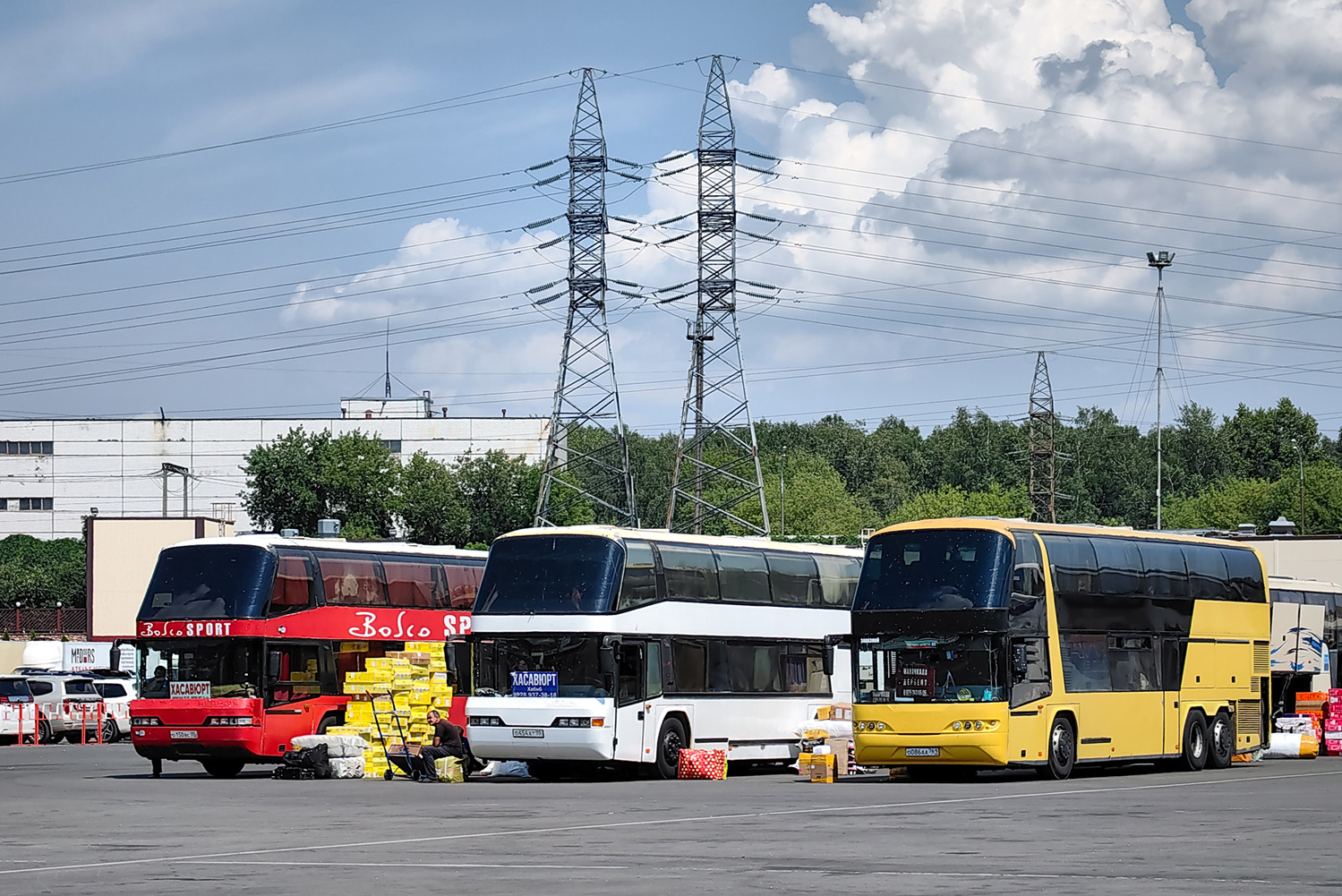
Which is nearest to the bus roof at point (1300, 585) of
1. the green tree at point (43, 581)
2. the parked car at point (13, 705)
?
the parked car at point (13, 705)

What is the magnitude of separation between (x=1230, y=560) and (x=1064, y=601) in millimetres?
5945

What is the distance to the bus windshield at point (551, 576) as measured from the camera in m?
30.8

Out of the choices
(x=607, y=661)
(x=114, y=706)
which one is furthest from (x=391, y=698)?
(x=114, y=706)

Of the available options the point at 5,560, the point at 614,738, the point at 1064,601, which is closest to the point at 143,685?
the point at 614,738

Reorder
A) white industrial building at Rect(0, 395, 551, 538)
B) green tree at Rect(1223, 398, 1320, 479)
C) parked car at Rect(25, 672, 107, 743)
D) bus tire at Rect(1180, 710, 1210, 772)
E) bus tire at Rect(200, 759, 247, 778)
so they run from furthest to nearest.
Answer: green tree at Rect(1223, 398, 1320, 479)
white industrial building at Rect(0, 395, 551, 538)
parked car at Rect(25, 672, 107, 743)
bus tire at Rect(200, 759, 247, 778)
bus tire at Rect(1180, 710, 1210, 772)

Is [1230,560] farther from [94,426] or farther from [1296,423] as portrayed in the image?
[1296,423]

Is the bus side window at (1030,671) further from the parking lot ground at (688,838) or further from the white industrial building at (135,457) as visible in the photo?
the white industrial building at (135,457)

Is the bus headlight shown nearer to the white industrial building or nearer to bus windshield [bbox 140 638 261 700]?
bus windshield [bbox 140 638 261 700]

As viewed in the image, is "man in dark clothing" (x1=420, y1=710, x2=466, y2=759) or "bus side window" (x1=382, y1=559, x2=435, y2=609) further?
"bus side window" (x1=382, y1=559, x2=435, y2=609)

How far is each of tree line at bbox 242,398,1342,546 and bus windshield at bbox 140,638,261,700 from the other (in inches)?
2754

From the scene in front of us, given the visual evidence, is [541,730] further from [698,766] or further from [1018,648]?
[1018,648]

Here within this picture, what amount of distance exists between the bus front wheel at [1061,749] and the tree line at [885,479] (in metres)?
70.0

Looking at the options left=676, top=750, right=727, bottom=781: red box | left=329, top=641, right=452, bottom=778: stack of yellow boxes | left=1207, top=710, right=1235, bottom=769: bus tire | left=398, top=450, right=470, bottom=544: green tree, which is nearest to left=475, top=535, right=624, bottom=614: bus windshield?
left=329, top=641, right=452, bottom=778: stack of yellow boxes

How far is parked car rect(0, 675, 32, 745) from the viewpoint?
53.4 meters
